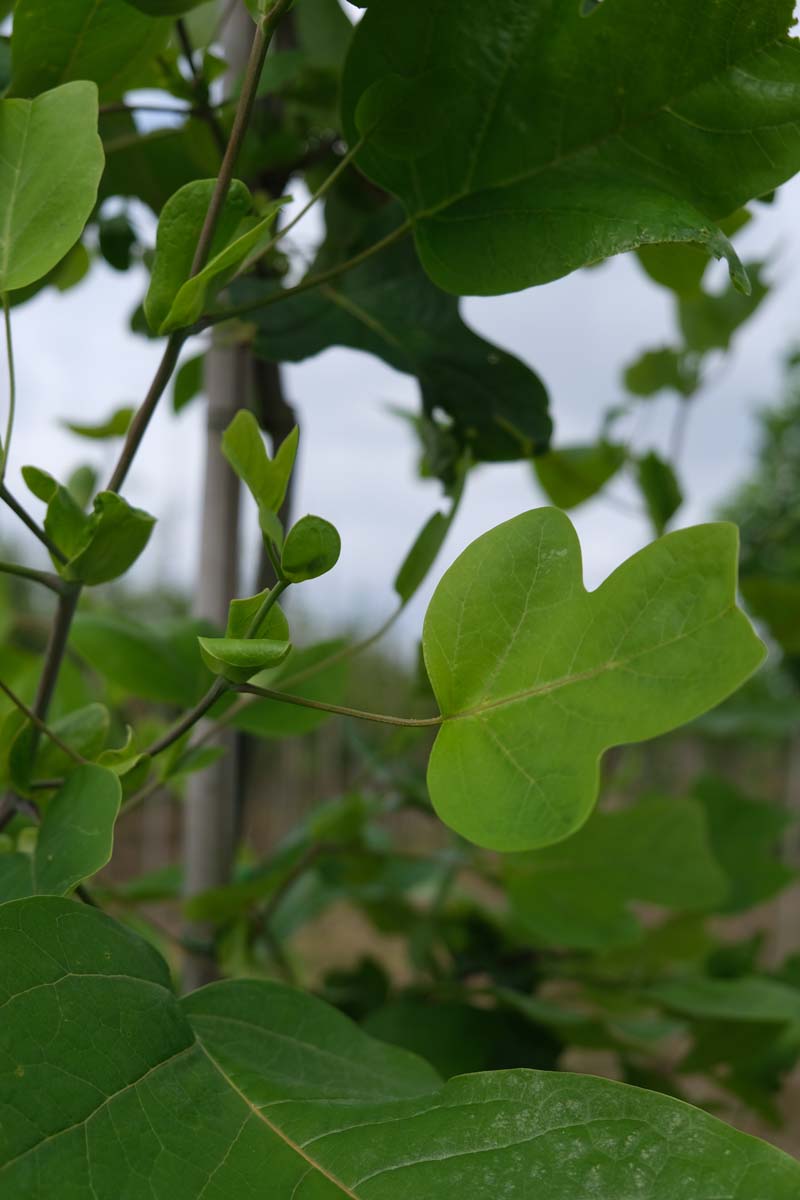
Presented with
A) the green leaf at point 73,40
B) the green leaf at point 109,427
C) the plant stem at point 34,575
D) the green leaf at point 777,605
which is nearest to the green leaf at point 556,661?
the plant stem at point 34,575

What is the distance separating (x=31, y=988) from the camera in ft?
0.70

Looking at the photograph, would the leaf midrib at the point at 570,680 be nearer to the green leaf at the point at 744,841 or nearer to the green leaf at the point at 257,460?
the green leaf at the point at 257,460


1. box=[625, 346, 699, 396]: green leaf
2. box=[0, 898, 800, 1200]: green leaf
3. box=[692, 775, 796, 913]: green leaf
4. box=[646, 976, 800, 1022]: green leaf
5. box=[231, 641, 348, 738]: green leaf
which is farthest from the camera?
box=[625, 346, 699, 396]: green leaf

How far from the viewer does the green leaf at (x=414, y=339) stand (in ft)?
1.35

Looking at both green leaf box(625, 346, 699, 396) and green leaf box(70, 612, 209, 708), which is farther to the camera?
green leaf box(625, 346, 699, 396)

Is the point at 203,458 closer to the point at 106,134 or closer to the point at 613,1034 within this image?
the point at 106,134

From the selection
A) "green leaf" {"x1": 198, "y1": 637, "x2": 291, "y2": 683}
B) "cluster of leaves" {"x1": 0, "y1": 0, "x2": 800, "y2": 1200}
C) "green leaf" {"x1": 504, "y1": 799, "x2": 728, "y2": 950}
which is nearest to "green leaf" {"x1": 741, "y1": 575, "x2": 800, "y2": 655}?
"green leaf" {"x1": 504, "y1": 799, "x2": 728, "y2": 950}

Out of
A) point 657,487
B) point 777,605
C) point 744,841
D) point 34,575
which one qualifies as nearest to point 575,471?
point 657,487

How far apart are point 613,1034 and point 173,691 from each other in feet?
1.05

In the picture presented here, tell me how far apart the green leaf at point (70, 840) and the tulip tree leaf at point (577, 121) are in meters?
0.18

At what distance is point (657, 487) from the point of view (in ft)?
1.69

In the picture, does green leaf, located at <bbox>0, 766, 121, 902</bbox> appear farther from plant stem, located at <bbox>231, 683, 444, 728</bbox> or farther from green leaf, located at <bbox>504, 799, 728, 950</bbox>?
green leaf, located at <bbox>504, 799, 728, 950</bbox>

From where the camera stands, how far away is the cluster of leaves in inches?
8.1

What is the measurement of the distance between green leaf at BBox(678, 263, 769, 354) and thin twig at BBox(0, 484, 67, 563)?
592 millimetres
